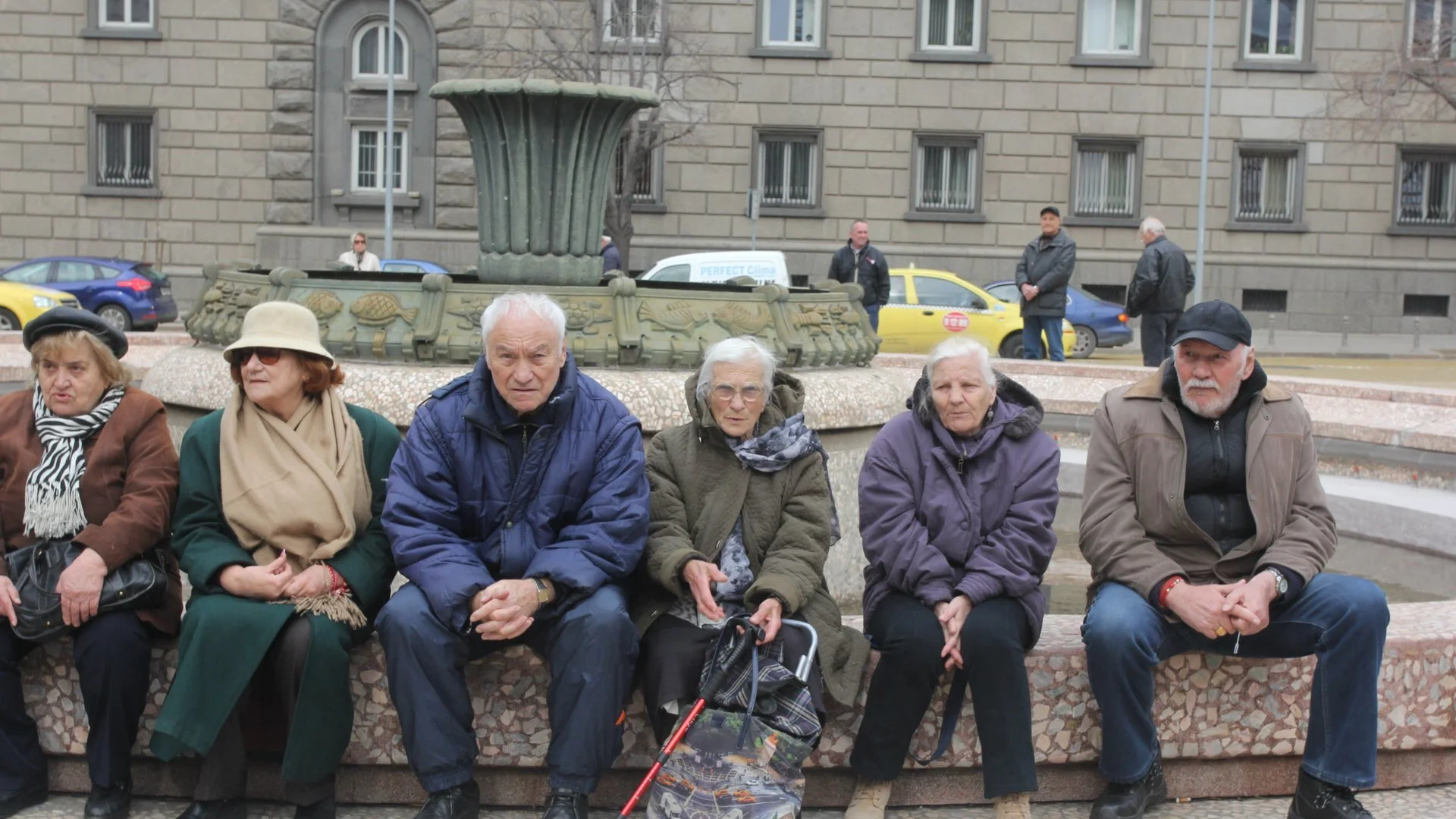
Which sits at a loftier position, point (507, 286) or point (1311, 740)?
point (507, 286)

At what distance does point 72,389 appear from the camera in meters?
4.71

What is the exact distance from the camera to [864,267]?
17.8 metres

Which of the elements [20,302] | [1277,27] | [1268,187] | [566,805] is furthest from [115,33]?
[566,805]

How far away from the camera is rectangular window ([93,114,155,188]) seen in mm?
30203

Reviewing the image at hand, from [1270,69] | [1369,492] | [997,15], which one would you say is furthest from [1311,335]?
[1369,492]

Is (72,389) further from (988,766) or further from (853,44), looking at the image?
(853,44)

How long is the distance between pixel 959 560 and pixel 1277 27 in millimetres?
28633

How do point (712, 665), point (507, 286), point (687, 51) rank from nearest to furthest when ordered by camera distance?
point (712, 665)
point (507, 286)
point (687, 51)

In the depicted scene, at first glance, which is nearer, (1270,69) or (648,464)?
(648,464)

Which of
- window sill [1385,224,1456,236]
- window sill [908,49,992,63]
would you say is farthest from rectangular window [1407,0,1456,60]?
window sill [908,49,992,63]

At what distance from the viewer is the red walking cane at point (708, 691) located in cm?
420

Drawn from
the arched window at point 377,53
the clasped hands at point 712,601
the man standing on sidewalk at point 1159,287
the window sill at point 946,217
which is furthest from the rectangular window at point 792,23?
the clasped hands at point 712,601

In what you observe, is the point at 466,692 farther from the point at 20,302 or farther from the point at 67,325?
the point at 20,302

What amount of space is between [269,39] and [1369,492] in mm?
25144
